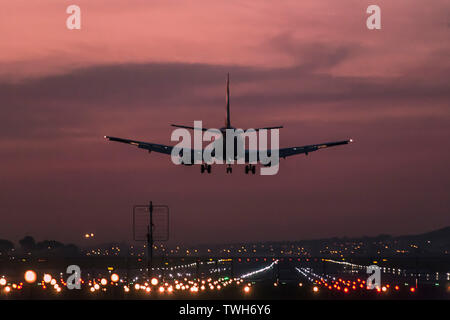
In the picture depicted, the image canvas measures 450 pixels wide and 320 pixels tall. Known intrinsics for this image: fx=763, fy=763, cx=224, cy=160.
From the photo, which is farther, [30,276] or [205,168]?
[205,168]

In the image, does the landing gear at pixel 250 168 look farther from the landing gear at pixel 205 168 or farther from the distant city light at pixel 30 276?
the distant city light at pixel 30 276

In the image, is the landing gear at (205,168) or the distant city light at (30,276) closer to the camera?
the distant city light at (30,276)

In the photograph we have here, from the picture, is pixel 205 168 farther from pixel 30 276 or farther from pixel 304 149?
pixel 30 276

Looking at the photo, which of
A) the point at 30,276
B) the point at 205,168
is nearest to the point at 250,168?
the point at 205,168

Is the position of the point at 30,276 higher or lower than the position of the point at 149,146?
lower

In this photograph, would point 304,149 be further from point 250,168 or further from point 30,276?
point 30,276

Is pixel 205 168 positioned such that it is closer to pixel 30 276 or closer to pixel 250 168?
pixel 250 168

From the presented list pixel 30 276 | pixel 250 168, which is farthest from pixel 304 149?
pixel 30 276

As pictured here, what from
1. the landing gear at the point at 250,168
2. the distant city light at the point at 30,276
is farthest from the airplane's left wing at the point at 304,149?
the distant city light at the point at 30,276

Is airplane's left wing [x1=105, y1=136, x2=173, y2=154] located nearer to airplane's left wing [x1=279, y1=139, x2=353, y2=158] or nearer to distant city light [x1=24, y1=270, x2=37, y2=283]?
airplane's left wing [x1=279, y1=139, x2=353, y2=158]

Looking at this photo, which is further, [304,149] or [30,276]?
[304,149]
